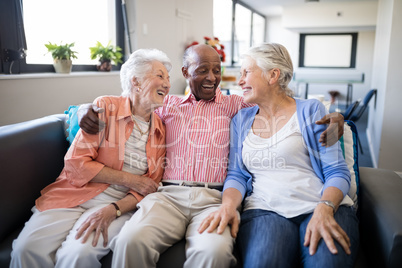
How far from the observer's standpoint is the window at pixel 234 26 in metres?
6.81

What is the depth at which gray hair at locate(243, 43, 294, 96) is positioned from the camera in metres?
1.49

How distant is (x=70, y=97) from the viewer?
8.90 feet

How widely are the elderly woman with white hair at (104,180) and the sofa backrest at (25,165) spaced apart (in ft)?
0.25

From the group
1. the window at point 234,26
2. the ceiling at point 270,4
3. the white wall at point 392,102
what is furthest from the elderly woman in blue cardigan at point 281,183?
the ceiling at point 270,4

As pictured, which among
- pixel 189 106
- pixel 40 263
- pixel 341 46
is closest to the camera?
pixel 40 263

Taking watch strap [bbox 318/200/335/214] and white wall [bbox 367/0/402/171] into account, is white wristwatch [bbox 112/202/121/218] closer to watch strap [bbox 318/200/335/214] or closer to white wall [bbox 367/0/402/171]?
watch strap [bbox 318/200/335/214]

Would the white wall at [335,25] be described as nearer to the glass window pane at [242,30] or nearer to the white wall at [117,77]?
the glass window pane at [242,30]

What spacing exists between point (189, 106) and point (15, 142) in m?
0.81

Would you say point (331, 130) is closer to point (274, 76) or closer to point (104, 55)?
point (274, 76)

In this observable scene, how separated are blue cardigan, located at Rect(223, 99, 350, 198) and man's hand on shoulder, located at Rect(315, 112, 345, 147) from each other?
0.08ft

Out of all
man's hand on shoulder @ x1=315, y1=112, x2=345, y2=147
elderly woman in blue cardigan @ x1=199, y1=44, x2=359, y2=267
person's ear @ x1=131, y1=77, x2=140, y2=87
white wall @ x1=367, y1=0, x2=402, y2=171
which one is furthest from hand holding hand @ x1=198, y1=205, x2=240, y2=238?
white wall @ x1=367, y1=0, x2=402, y2=171

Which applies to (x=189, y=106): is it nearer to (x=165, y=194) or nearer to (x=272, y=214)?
(x=165, y=194)

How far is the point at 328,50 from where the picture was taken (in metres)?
9.12

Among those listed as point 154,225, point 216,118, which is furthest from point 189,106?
point 154,225
